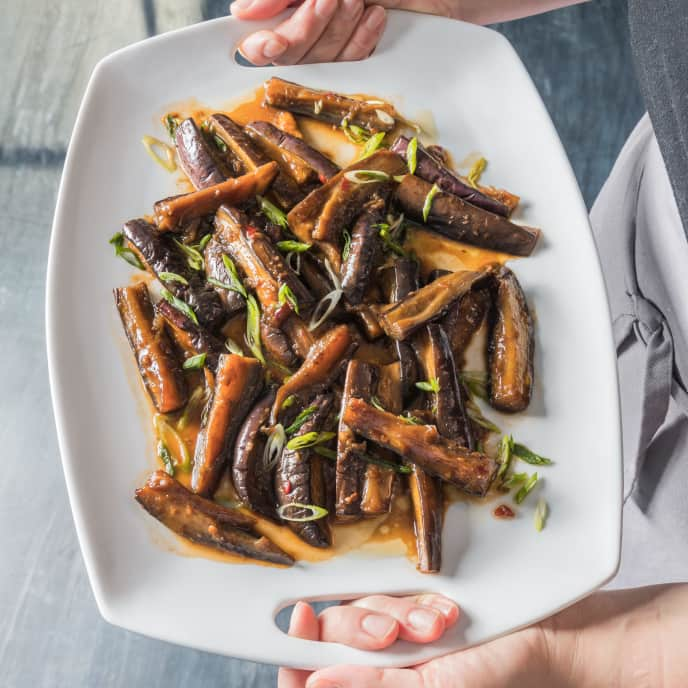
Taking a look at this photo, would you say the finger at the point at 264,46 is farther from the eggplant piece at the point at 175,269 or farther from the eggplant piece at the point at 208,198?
the eggplant piece at the point at 175,269

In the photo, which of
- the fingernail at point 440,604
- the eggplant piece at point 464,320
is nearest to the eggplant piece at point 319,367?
the eggplant piece at point 464,320

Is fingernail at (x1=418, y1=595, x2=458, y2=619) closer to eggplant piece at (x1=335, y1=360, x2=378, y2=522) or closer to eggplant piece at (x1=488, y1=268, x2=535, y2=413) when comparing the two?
eggplant piece at (x1=335, y1=360, x2=378, y2=522)

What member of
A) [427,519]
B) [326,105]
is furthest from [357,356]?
[326,105]

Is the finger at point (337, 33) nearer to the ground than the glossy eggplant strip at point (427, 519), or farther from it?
farther from it

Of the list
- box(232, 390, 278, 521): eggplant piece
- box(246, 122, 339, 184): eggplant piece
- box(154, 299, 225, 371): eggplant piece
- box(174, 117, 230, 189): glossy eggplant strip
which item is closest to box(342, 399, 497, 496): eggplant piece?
box(232, 390, 278, 521): eggplant piece

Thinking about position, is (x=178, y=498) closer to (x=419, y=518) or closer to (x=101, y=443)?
(x=101, y=443)
